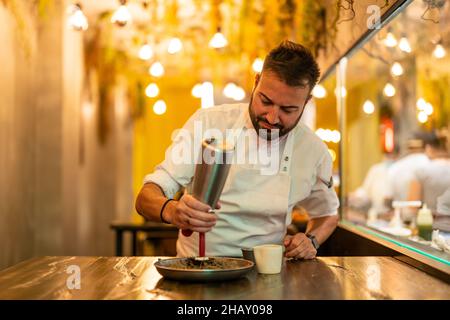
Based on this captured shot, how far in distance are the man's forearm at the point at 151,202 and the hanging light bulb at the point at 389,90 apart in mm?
3731

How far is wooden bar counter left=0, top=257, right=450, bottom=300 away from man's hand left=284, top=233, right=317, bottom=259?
0.06 m

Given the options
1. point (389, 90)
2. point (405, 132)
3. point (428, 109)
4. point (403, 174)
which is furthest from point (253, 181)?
point (405, 132)

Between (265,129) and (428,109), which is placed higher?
(428,109)

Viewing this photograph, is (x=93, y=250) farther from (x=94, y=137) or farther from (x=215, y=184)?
(x=215, y=184)

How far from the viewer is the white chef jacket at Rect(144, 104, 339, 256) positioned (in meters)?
2.18

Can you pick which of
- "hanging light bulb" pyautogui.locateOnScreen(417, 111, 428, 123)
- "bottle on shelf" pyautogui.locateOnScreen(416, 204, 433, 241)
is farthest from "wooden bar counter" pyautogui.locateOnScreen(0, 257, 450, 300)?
"hanging light bulb" pyautogui.locateOnScreen(417, 111, 428, 123)

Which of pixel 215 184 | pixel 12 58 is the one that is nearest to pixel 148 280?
pixel 215 184

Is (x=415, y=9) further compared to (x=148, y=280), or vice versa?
(x=415, y=9)

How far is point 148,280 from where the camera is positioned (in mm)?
1673

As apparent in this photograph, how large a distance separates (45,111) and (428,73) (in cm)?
316

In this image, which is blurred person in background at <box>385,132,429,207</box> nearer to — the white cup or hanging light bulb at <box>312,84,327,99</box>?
hanging light bulb at <box>312,84,327,99</box>

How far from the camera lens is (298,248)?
210 centimetres

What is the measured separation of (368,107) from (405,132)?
1272 millimetres

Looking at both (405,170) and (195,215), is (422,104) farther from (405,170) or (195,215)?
(195,215)
